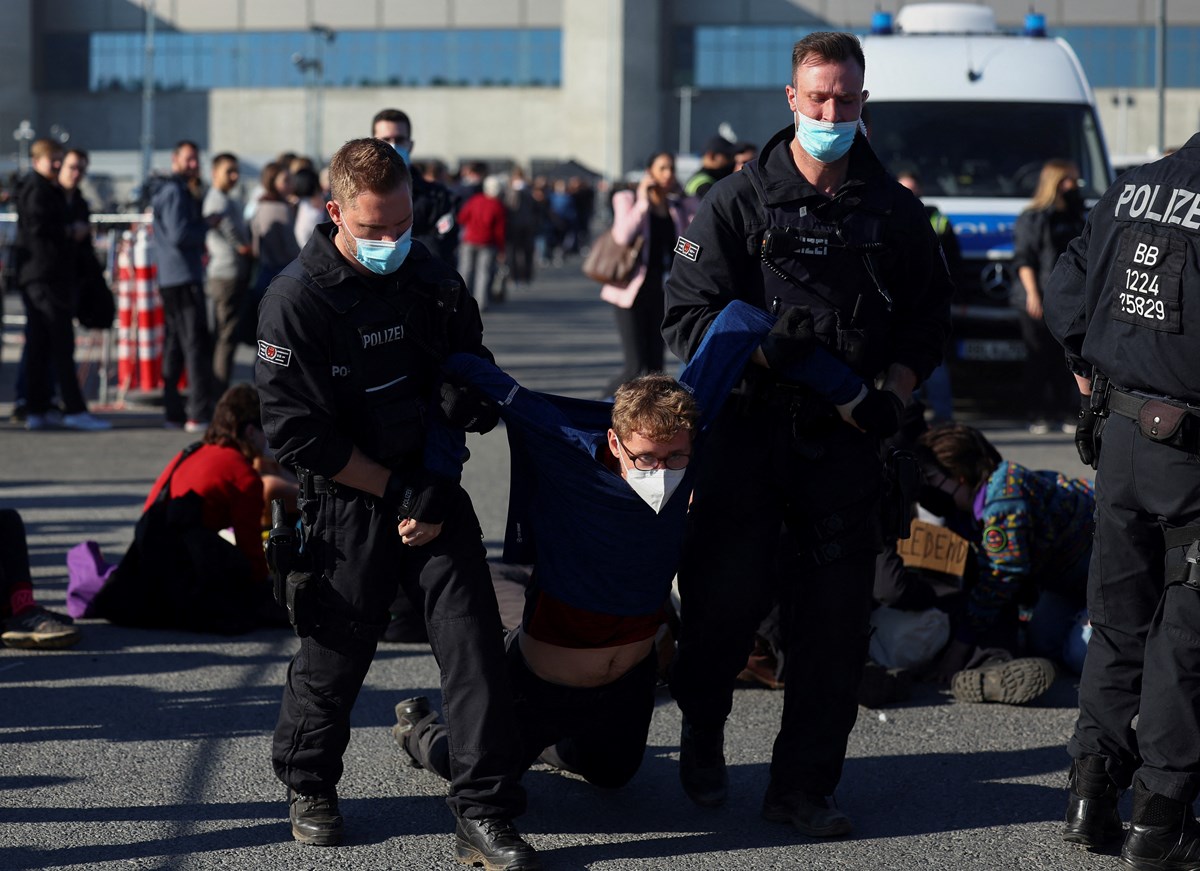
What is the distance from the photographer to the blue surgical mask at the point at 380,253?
4105mm

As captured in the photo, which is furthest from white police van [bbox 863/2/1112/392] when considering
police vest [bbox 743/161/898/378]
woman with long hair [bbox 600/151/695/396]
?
police vest [bbox 743/161/898/378]

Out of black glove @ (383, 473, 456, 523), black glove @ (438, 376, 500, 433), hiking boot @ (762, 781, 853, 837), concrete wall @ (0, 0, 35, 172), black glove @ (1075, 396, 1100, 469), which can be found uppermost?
concrete wall @ (0, 0, 35, 172)

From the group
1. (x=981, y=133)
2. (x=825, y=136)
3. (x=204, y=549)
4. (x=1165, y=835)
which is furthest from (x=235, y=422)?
(x=981, y=133)

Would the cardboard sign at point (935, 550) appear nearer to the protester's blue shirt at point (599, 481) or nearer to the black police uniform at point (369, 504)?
the protester's blue shirt at point (599, 481)

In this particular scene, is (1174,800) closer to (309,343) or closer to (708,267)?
(708,267)

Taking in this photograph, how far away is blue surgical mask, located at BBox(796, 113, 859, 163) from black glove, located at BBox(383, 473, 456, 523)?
1330mm

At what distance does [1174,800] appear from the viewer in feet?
13.5

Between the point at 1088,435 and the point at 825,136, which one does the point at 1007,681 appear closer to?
the point at 1088,435

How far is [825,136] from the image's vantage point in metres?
4.39

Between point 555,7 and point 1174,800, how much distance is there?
7057cm

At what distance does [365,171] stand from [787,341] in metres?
1.16

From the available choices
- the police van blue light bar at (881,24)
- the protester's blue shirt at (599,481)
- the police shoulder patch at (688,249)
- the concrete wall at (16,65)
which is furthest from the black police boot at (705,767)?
the concrete wall at (16,65)

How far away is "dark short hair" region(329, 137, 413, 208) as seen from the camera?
13.4ft

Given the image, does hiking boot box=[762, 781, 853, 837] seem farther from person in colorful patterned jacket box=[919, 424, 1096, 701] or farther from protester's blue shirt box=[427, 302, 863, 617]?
person in colorful patterned jacket box=[919, 424, 1096, 701]
